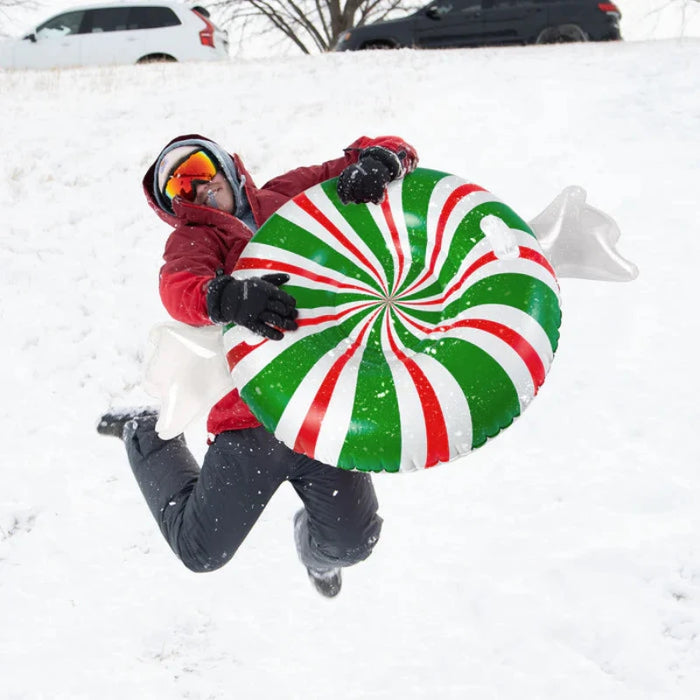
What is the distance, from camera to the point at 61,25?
1108 centimetres

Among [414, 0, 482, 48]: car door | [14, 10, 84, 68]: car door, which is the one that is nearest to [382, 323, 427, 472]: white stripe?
[414, 0, 482, 48]: car door

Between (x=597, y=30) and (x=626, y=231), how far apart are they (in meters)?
6.34

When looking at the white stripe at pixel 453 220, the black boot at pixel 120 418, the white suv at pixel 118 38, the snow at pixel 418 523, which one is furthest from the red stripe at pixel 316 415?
the white suv at pixel 118 38

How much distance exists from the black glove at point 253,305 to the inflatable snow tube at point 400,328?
7cm

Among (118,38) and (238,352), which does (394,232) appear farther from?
(118,38)

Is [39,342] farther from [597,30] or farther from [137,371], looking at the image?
[597,30]

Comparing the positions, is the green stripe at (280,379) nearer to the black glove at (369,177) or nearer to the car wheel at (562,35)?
the black glove at (369,177)

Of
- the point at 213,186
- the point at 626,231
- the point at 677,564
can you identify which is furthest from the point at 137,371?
the point at 626,231

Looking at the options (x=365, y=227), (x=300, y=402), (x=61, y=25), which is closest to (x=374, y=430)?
(x=300, y=402)

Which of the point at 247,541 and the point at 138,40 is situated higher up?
the point at 138,40

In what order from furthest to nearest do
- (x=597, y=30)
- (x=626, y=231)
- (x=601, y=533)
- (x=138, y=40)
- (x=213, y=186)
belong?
(x=138, y=40) → (x=597, y=30) → (x=626, y=231) → (x=601, y=533) → (x=213, y=186)

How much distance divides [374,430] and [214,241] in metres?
0.87

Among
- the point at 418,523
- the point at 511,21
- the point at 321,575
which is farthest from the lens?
the point at 511,21

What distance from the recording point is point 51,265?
15.3 feet
